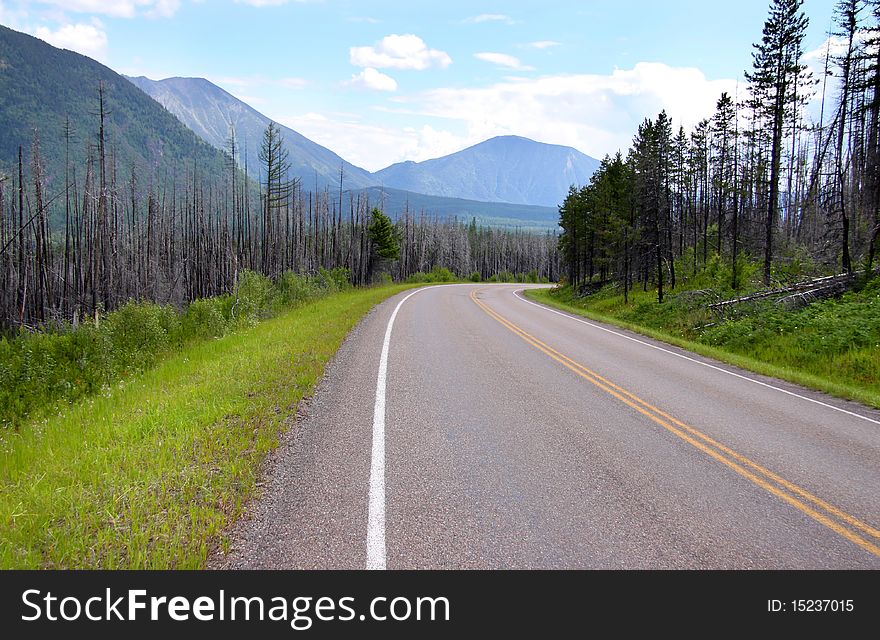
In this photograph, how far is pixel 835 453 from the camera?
231 inches

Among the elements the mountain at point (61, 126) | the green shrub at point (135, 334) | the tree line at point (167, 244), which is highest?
the mountain at point (61, 126)

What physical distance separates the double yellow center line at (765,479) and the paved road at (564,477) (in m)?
0.02

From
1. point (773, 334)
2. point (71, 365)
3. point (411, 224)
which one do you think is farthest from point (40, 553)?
point (411, 224)

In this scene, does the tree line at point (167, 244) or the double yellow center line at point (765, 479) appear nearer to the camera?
the double yellow center line at point (765, 479)

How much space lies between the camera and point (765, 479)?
4.95m

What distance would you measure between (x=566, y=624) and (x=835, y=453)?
4.70 metres

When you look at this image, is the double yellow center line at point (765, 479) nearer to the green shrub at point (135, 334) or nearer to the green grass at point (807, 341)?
the green grass at point (807, 341)

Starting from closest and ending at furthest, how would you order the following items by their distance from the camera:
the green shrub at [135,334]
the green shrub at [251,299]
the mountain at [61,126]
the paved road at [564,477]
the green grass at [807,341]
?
the paved road at [564,477]
the green grass at [807,341]
the green shrub at [135,334]
the green shrub at [251,299]
the mountain at [61,126]

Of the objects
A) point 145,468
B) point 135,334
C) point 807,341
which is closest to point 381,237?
point 135,334

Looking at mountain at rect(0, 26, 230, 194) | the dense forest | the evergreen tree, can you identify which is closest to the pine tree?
the dense forest

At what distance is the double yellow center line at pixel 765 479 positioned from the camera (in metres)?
3.96

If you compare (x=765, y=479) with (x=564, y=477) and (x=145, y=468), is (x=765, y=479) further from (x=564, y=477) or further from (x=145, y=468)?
(x=145, y=468)

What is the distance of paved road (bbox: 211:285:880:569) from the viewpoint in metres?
3.59

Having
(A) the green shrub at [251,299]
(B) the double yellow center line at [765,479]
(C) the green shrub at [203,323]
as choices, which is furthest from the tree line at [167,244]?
(B) the double yellow center line at [765,479]
